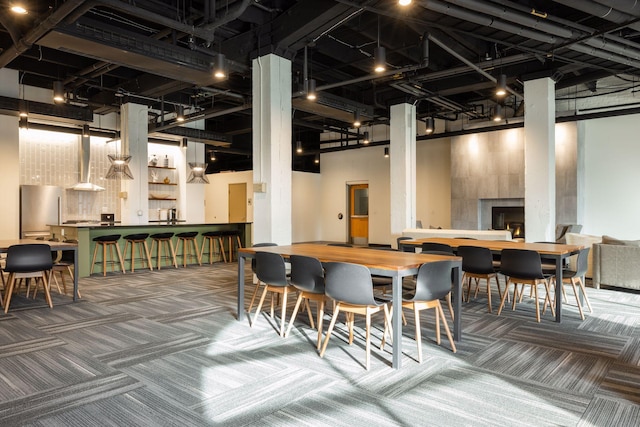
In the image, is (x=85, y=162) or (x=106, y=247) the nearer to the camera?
(x=106, y=247)

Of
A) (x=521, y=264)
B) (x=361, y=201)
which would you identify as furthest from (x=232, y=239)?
(x=521, y=264)

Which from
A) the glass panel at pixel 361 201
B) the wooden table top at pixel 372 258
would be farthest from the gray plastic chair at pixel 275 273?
the glass panel at pixel 361 201

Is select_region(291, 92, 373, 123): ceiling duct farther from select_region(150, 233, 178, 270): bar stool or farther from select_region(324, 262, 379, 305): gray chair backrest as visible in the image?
select_region(324, 262, 379, 305): gray chair backrest

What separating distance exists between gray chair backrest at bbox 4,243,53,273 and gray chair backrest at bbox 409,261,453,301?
4.53m

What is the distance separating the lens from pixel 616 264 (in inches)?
250

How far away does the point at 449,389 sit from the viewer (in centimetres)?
291

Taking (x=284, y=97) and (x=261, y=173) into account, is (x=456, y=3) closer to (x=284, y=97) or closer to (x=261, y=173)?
(x=284, y=97)

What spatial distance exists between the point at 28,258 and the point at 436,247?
16.5 ft

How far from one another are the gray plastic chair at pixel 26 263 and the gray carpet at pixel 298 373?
49 cm

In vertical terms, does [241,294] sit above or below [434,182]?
below

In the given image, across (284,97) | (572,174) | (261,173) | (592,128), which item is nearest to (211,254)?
(261,173)

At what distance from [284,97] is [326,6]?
1685 millimetres

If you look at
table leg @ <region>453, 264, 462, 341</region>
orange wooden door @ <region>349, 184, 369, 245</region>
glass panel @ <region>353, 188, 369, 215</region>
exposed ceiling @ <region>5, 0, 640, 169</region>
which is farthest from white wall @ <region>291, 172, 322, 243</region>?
table leg @ <region>453, 264, 462, 341</region>

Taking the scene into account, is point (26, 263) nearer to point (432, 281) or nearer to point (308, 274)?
point (308, 274)
